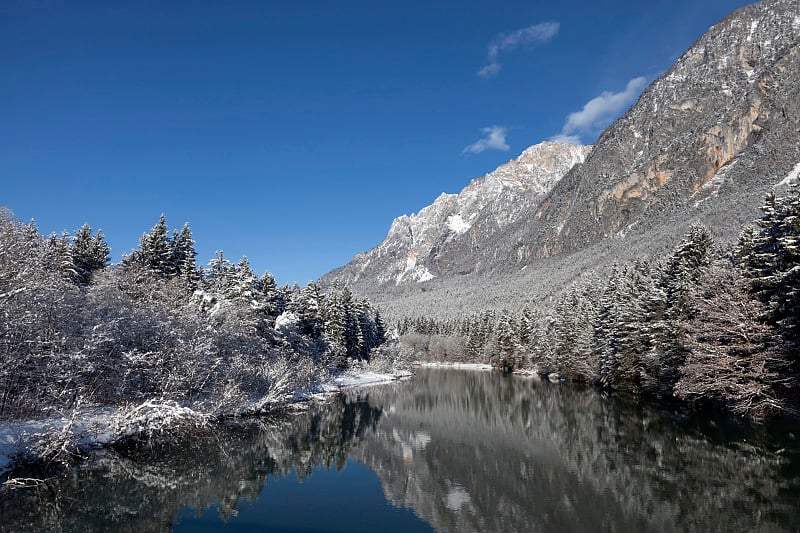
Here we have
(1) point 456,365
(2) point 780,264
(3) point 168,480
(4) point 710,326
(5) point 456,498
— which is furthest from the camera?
(1) point 456,365

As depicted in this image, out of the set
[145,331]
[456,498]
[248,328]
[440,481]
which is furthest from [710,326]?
[248,328]

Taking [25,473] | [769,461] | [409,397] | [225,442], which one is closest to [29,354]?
[25,473]

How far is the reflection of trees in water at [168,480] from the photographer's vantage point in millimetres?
15031

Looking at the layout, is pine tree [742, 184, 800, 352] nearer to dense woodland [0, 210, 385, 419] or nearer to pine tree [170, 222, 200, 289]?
dense woodland [0, 210, 385, 419]

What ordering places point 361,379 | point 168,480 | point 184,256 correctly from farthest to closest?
point 361,379, point 184,256, point 168,480

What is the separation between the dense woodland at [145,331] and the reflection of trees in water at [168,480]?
2821mm

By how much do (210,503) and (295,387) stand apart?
28.3m

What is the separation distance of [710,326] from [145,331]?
32820 millimetres

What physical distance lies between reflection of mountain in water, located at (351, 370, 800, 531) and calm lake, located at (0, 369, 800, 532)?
3.5 inches

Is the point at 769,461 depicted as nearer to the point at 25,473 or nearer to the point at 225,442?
the point at 225,442

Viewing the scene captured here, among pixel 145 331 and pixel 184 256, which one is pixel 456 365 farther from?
pixel 145 331

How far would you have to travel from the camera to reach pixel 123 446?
23797 millimetres

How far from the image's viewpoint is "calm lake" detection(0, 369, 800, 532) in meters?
15.8

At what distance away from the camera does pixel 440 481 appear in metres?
21.5
